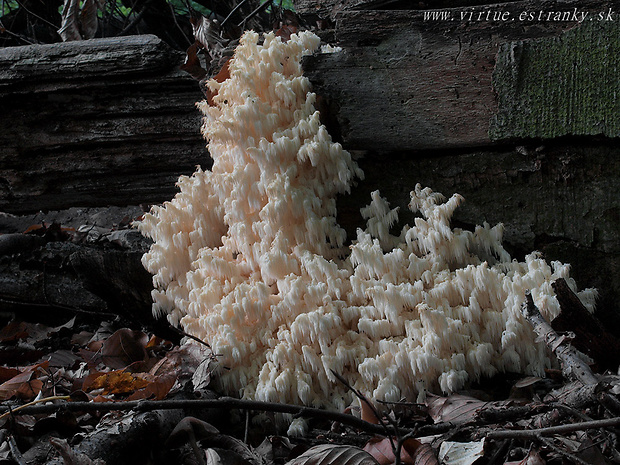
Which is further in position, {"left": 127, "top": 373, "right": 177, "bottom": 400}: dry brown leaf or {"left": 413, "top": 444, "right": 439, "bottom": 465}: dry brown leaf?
{"left": 127, "top": 373, "right": 177, "bottom": 400}: dry brown leaf

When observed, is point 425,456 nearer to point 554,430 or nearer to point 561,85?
point 554,430

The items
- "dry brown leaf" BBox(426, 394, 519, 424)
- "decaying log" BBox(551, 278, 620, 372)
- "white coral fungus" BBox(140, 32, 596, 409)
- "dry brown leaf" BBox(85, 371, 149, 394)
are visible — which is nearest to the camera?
"dry brown leaf" BBox(426, 394, 519, 424)

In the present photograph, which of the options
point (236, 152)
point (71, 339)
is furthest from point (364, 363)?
point (71, 339)

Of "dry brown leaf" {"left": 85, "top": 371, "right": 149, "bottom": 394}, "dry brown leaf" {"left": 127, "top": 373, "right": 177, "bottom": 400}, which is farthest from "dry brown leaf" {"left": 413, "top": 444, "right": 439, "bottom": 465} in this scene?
"dry brown leaf" {"left": 85, "top": 371, "right": 149, "bottom": 394}

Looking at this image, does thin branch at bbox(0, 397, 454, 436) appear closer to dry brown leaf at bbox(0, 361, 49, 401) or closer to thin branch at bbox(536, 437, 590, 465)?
thin branch at bbox(536, 437, 590, 465)

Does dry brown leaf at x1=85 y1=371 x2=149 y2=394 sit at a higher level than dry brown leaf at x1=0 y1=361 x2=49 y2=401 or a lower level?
lower

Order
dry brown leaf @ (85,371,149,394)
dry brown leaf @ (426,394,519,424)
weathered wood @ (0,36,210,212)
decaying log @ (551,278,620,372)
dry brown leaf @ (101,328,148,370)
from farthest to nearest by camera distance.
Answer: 1. weathered wood @ (0,36,210,212)
2. dry brown leaf @ (101,328,148,370)
3. dry brown leaf @ (85,371,149,394)
4. decaying log @ (551,278,620,372)
5. dry brown leaf @ (426,394,519,424)

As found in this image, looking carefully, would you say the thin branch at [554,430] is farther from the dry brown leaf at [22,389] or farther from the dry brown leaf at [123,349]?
the dry brown leaf at [123,349]

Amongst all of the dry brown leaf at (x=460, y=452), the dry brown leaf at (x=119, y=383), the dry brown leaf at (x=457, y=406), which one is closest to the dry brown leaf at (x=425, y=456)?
the dry brown leaf at (x=460, y=452)
